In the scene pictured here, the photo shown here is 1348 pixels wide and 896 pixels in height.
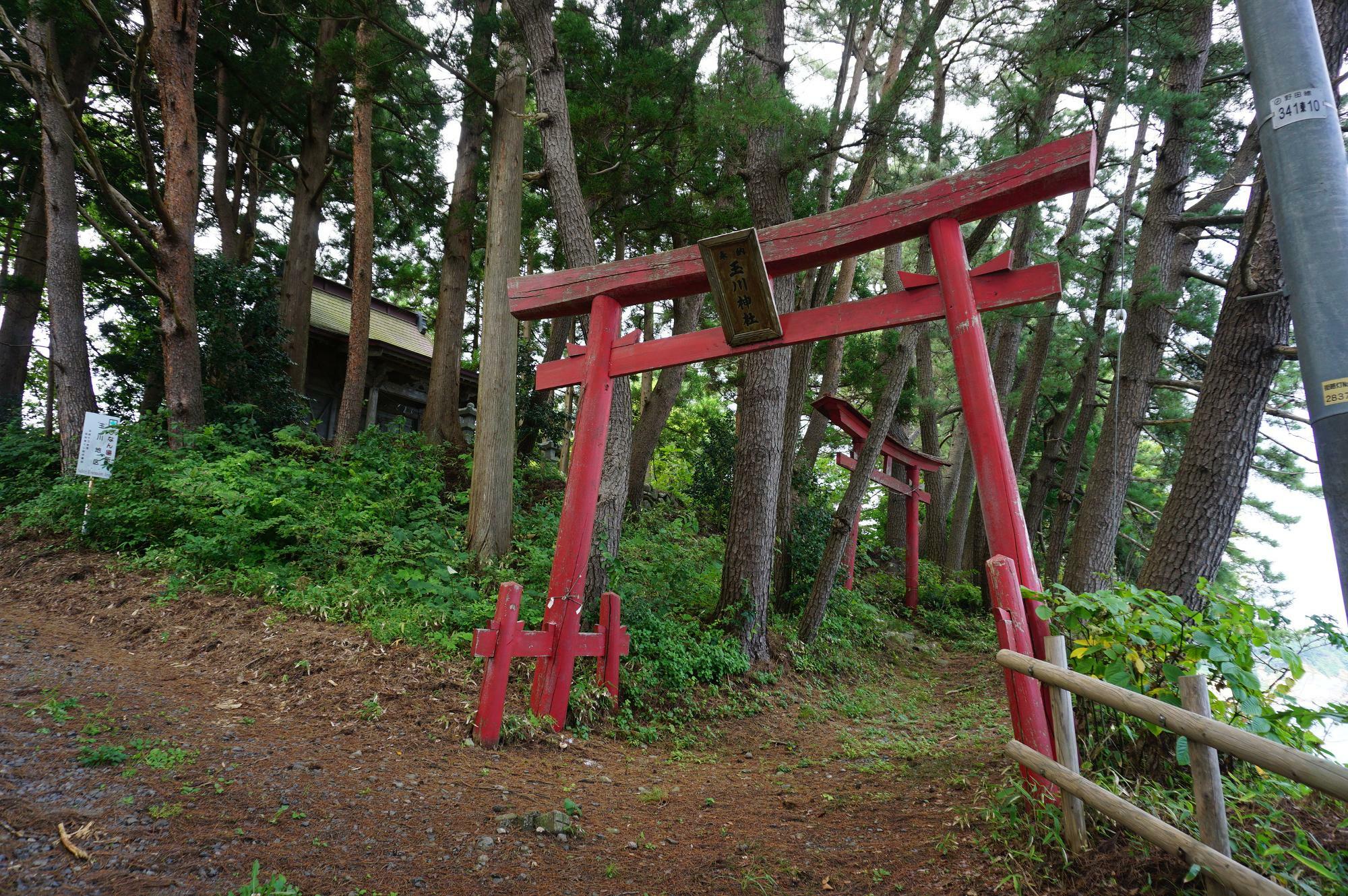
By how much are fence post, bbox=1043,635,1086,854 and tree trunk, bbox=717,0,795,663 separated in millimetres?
4366

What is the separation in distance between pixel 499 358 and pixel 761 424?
3.17m

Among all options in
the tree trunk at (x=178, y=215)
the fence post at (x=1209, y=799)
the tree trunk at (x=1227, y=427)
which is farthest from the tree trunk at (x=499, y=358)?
the fence post at (x=1209, y=799)

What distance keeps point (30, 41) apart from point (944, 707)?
1365cm

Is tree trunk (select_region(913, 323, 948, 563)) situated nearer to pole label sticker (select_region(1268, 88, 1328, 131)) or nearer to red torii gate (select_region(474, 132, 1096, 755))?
red torii gate (select_region(474, 132, 1096, 755))

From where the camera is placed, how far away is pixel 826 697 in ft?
23.9

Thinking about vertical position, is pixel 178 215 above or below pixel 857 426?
above

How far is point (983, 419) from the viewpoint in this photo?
3979 mm

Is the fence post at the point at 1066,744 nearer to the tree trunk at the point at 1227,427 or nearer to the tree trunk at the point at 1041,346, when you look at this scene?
the tree trunk at the point at 1227,427

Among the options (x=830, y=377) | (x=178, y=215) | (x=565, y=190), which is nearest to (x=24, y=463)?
(x=178, y=215)

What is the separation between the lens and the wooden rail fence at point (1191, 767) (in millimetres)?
2049

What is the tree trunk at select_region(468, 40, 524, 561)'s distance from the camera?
8.02 metres

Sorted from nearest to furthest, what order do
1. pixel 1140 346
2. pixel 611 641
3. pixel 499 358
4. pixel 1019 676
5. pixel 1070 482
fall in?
1. pixel 1019 676
2. pixel 611 641
3. pixel 1140 346
4. pixel 499 358
5. pixel 1070 482

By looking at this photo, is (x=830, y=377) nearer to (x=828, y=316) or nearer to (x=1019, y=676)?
(x=828, y=316)

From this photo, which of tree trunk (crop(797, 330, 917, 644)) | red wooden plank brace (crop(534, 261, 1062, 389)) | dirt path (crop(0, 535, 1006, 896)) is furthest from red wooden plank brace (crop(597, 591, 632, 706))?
tree trunk (crop(797, 330, 917, 644))
